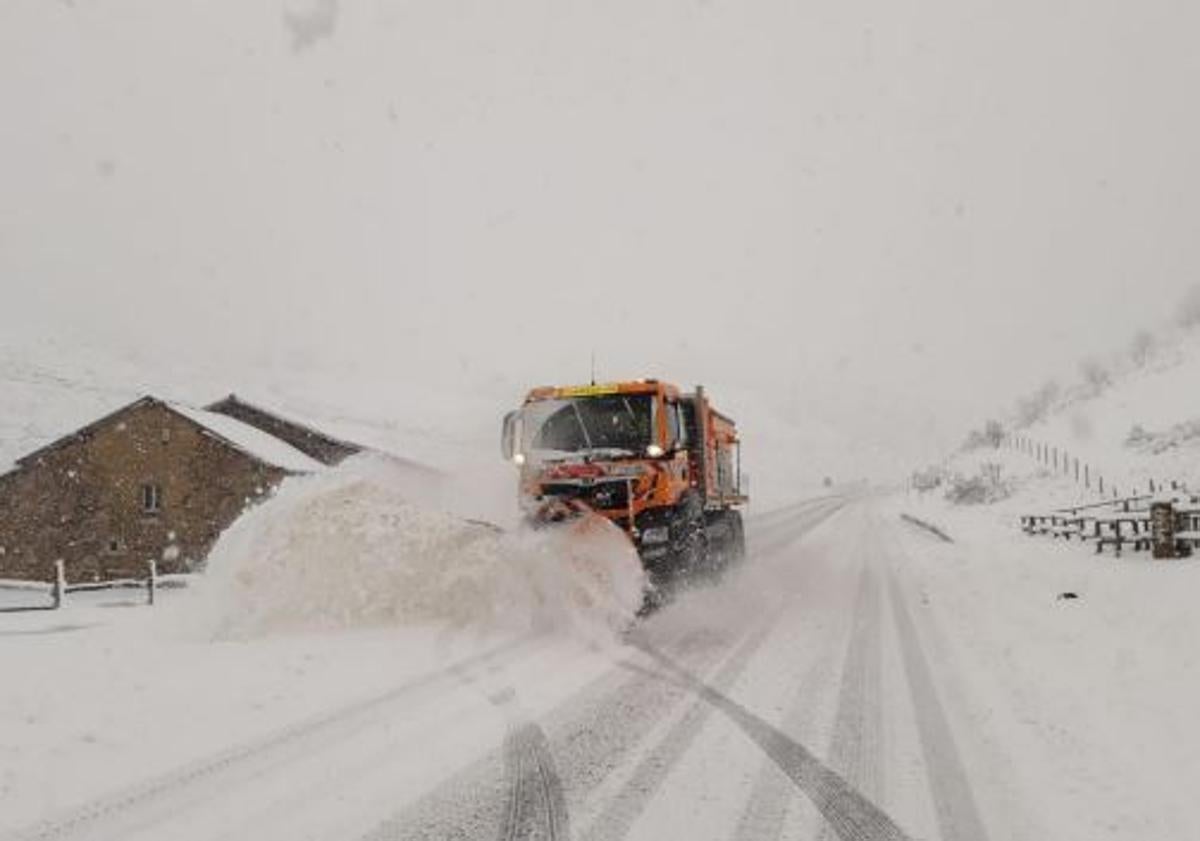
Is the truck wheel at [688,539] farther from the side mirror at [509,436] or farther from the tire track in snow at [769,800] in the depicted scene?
the tire track in snow at [769,800]

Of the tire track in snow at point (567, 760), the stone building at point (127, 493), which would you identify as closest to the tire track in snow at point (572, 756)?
the tire track in snow at point (567, 760)

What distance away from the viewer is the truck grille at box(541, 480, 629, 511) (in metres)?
12.0

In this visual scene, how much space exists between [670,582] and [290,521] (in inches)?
177

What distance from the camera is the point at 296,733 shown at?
658 centimetres

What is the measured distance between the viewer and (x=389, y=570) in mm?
11539

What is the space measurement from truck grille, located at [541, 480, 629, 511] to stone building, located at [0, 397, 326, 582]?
27.2 metres

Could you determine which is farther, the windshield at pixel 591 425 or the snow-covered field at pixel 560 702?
the windshield at pixel 591 425

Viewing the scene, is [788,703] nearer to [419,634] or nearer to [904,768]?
[904,768]

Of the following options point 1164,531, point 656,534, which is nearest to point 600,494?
point 656,534

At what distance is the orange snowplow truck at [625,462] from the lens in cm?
1193

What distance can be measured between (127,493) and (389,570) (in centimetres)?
3074

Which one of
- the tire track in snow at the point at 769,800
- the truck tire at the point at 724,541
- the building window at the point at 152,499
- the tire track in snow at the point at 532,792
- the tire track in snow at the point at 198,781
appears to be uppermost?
the building window at the point at 152,499

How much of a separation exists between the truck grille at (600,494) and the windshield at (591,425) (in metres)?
0.62

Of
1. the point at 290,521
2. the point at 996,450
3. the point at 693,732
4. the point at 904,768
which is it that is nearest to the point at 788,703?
the point at 693,732
